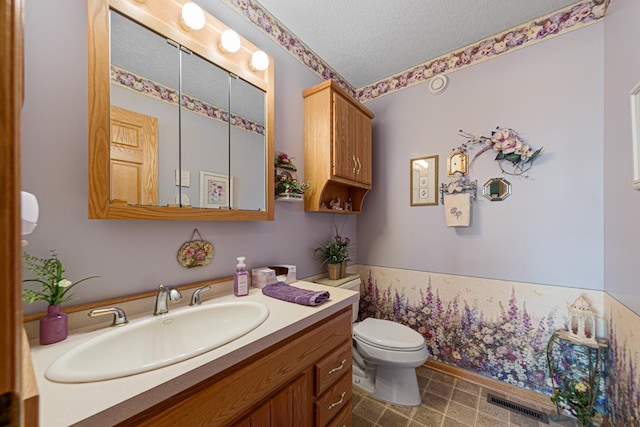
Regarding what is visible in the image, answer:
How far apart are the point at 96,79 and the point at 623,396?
8.78 ft

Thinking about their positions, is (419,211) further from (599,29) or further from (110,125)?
(110,125)

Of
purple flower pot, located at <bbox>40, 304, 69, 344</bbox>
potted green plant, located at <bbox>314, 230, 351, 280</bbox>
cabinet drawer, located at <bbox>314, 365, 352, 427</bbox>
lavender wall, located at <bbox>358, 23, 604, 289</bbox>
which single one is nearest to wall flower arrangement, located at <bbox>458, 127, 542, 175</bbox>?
lavender wall, located at <bbox>358, 23, 604, 289</bbox>

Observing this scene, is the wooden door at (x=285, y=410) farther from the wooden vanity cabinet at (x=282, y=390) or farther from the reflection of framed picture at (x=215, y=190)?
the reflection of framed picture at (x=215, y=190)

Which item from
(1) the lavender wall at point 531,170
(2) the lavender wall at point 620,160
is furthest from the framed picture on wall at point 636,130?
(1) the lavender wall at point 531,170

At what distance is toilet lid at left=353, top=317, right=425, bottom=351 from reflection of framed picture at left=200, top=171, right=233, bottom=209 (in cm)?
124

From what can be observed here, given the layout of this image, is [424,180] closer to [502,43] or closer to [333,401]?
[502,43]

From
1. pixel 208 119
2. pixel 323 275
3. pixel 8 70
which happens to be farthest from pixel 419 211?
pixel 8 70

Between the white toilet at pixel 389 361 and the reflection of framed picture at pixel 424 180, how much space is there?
1.02 meters

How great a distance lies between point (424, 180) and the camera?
2.02 meters

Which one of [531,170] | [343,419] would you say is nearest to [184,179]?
[343,419]

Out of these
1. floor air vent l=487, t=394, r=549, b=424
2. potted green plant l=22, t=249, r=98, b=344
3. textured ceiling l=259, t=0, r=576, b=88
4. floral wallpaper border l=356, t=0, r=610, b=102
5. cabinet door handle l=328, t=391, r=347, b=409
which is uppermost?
textured ceiling l=259, t=0, r=576, b=88

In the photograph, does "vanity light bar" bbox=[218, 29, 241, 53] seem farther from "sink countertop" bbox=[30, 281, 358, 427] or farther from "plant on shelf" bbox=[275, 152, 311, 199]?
"sink countertop" bbox=[30, 281, 358, 427]

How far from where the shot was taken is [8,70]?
0.71 feet

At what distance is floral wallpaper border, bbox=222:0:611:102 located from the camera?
1.46 meters
